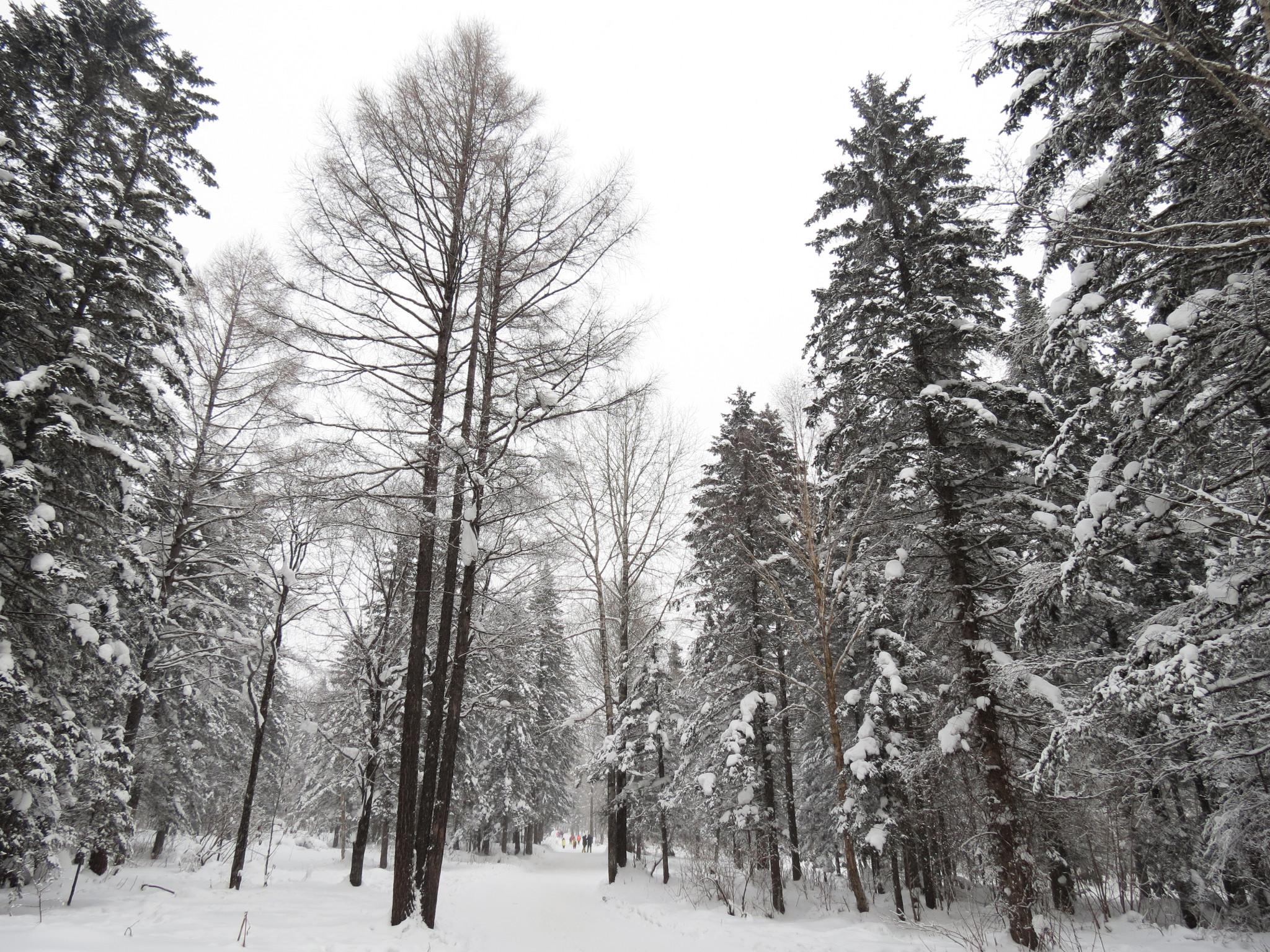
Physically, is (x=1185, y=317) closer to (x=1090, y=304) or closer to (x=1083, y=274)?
(x=1090, y=304)

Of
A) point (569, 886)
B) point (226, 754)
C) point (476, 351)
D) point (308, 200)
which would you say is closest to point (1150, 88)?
point (476, 351)

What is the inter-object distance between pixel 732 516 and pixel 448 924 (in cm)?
1099

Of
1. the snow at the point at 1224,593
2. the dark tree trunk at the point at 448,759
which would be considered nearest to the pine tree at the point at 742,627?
the dark tree trunk at the point at 448,759

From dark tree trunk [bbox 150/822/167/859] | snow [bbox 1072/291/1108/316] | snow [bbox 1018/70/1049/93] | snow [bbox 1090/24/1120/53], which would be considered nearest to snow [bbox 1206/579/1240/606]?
snow [bbox 1072/291/1108/316]

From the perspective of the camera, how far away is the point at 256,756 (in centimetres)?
1315

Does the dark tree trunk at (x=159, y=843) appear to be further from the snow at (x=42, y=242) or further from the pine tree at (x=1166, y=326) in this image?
the pine tree at (x=1166, y=326)

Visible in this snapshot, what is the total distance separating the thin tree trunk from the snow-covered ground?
1.68 ft

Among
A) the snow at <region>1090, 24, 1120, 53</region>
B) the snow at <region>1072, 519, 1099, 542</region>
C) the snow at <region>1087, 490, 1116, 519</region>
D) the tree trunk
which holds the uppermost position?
the snow at <region>1090, 24, 1120, 53</region>

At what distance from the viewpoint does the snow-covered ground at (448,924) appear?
6.46m

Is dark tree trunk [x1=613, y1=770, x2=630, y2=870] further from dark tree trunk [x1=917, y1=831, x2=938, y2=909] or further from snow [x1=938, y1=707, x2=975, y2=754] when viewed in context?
snow [x1=938, y1=707, x2=975, y2=754]

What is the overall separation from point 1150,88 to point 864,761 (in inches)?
447

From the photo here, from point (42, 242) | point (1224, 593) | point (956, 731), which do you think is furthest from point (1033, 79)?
point (42, 242)

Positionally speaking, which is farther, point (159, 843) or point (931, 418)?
point (159, 843)

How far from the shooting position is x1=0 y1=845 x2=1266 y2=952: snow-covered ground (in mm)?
6461
